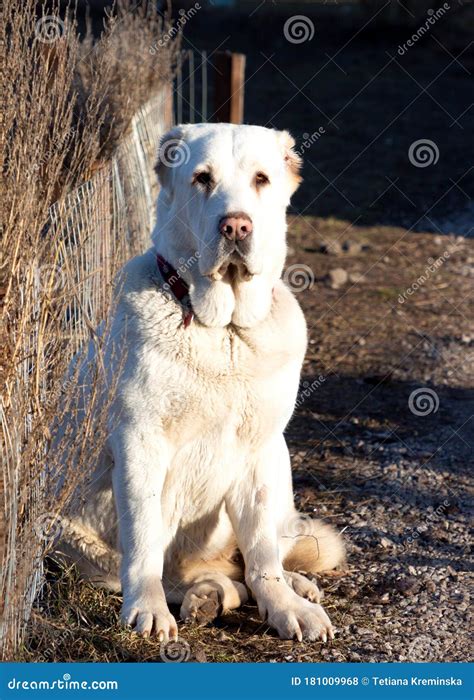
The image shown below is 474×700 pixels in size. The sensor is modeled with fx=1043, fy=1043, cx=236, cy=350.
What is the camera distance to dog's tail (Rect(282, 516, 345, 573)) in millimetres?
4164

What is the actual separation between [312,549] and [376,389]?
2273 millimetres

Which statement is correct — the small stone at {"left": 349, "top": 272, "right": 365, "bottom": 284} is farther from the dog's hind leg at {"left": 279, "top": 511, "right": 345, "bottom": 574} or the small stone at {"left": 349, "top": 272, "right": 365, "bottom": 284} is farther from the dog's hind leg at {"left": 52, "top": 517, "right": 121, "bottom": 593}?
the dog's hind leg at {"left": 52, "top": 517, "right": 121, "bottom": 593}

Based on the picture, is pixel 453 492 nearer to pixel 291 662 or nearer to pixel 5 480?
pixel 291 662

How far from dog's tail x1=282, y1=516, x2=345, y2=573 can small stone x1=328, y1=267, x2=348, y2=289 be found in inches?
164

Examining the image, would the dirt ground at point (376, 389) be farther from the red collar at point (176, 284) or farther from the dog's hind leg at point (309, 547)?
the red collar at point (176, 284)

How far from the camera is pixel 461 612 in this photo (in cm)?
386

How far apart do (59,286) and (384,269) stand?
212 inches

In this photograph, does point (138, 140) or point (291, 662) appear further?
point (138, 140)

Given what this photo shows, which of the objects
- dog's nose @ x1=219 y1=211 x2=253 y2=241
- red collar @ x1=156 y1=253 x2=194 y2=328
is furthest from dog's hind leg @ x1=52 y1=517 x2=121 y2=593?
dog's nose @ x1=219 y1=211 x2=253 y2=241

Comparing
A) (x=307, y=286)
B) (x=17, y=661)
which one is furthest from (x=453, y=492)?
(x=307, y=286)

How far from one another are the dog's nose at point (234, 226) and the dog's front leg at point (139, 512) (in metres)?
0.74

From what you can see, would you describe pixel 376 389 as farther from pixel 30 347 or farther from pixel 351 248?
pixel 30 347

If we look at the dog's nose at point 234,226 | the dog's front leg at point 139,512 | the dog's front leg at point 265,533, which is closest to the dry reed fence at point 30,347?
the dog's front leg at point 139,512

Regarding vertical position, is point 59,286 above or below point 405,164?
below
